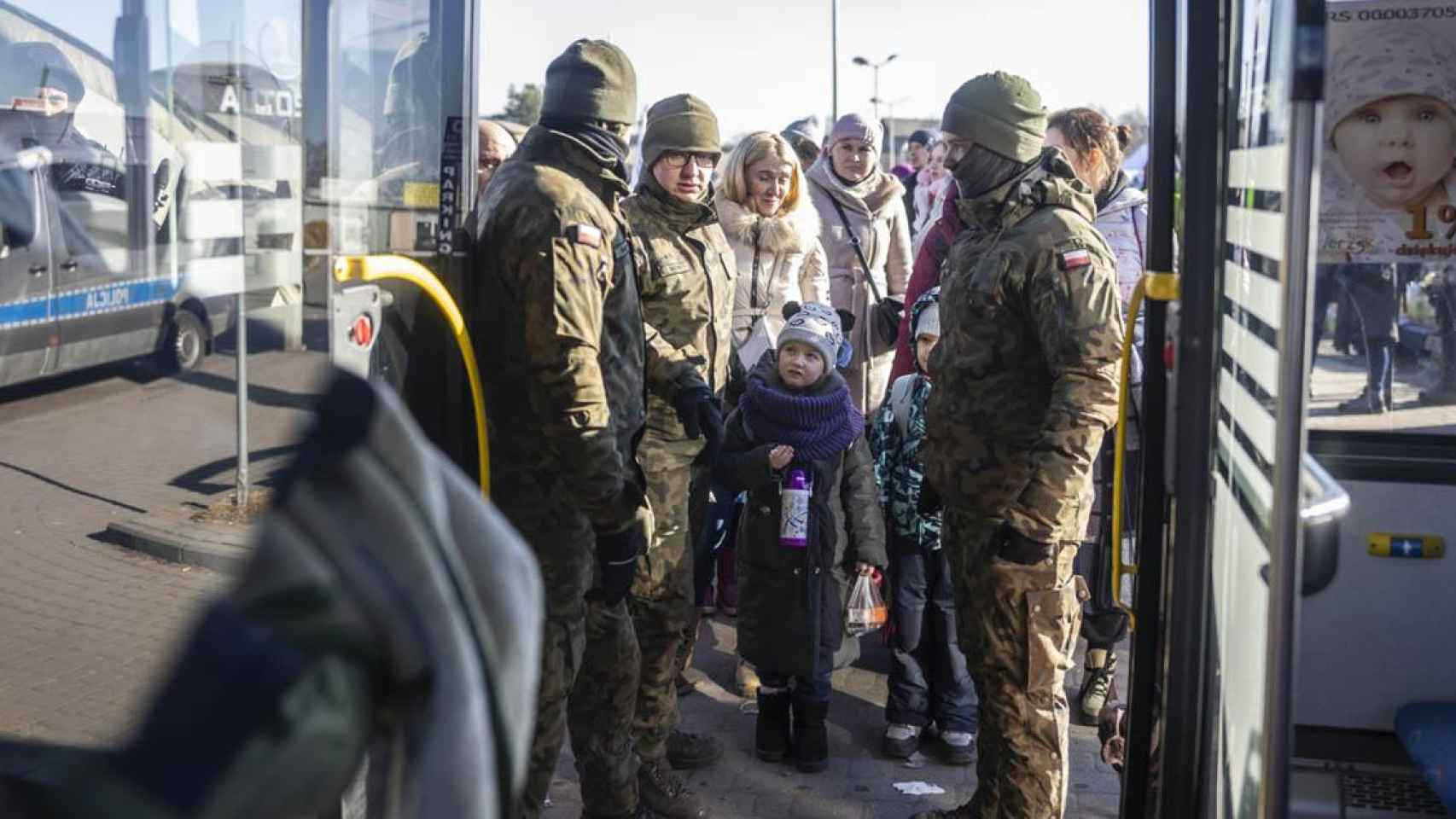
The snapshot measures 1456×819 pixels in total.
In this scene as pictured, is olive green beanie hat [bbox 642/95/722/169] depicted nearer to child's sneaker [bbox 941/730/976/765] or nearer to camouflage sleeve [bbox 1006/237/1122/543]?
camouflage sleeve [bbox 1006/237/1122/543]

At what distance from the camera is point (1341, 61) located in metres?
3.44

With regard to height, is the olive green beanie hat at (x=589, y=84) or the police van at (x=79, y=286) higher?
the olive green beanie hat at (x=589, y=84)

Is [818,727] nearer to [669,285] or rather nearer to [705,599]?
[705,599]

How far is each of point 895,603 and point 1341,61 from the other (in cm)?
214

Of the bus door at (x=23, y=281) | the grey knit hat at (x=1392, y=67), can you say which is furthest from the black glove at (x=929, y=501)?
the bus door at (x=23, y=281)

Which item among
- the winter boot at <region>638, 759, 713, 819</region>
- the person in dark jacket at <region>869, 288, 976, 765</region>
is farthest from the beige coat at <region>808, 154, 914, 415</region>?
the winter boot at <region>638, 759, 713, 819</region>

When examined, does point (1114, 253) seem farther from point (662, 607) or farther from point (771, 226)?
point (662, 607)

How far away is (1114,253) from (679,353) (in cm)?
163

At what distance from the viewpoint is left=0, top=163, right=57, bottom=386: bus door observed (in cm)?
188

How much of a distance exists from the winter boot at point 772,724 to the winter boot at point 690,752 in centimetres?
15

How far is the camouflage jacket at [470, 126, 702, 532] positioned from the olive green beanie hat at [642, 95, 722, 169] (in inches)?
30.4

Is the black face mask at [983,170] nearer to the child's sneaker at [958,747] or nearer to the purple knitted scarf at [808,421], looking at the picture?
the purple knitted scarf at [808,421]

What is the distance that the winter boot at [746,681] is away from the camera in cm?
523

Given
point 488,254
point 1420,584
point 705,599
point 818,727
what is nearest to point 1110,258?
point 1420,584
